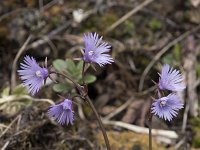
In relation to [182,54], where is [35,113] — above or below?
below

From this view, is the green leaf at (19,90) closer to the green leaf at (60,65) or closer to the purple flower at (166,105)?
the green leaf at (60,65)

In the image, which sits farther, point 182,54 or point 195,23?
point 195,23

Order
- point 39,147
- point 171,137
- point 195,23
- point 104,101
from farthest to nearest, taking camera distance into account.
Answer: point 195,23, point 104,101, point 171,137, point 39,147

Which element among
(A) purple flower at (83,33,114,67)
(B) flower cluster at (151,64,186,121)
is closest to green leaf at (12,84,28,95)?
(A) purple flower at (83,33,114,67)

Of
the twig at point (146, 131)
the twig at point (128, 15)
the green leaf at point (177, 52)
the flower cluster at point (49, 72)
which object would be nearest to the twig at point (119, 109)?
the twig at point (146, 131)

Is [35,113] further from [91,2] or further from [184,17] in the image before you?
[184,17]

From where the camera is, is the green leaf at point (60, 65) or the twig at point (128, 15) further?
the twig at point (128, 15)

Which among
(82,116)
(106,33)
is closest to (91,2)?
(106,33)

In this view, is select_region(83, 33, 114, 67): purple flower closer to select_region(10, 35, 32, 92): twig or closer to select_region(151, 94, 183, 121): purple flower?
select_region(151, 94, 183, 121): purple flower

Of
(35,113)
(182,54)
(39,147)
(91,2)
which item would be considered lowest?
(39,147)
